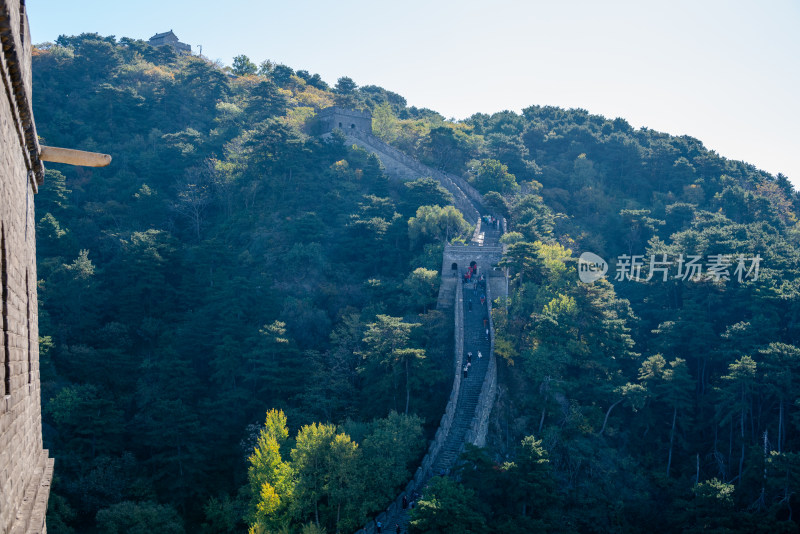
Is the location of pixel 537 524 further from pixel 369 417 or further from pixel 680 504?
pixel 369 417

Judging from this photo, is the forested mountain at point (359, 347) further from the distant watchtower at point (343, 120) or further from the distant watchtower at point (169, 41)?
the distant watchtower at point (169, 41)

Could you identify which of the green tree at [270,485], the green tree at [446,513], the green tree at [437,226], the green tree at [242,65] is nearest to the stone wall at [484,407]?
the green tree at [446,513]

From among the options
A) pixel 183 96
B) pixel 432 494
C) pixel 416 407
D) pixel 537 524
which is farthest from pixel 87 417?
pixel 183 96

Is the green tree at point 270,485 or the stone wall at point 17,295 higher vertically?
the stone wall at point 17,295

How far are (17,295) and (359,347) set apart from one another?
96.0ft

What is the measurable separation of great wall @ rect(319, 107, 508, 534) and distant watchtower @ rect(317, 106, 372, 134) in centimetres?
706

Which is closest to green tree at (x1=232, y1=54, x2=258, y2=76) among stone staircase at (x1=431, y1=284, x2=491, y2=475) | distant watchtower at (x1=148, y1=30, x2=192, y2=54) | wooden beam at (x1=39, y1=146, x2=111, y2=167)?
distant watchtower at (x1=148, y1=30, x2=192, y2=54)

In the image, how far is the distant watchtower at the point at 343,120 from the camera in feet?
197

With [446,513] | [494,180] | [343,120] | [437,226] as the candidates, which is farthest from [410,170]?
[446,513]

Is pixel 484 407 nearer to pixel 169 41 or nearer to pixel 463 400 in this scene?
pixel 463 400

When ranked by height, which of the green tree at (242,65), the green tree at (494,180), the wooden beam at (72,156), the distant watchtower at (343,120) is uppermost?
the green tree at (242,65)

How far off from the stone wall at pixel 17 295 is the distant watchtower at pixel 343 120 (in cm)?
5153

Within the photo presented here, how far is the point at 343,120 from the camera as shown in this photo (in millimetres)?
60188

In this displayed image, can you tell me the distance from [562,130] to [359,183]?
1025 inches
